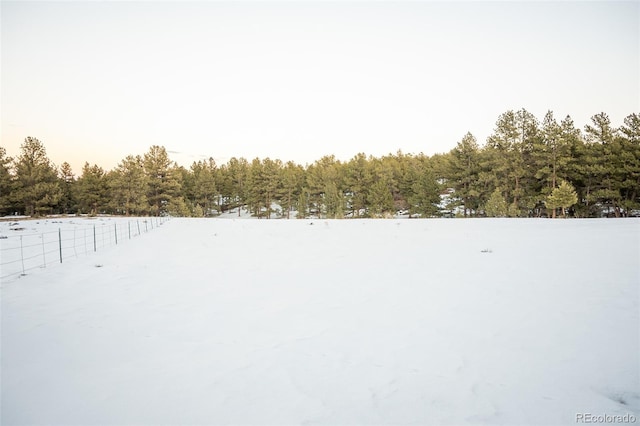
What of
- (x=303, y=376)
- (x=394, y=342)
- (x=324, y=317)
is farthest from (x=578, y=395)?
(x=324, y=317)

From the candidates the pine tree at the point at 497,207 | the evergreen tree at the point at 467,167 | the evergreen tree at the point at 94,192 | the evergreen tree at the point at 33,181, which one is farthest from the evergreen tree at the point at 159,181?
the pine tree at the point at 497,207

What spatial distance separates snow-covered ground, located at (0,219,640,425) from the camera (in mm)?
2812

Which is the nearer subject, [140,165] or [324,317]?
[324,317]

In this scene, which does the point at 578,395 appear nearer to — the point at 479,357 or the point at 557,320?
the point at 479,357

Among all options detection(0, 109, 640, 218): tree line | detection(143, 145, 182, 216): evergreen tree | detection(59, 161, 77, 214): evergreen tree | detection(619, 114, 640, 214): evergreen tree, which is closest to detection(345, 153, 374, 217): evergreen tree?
detection(0, 109, 640, 218): tree line

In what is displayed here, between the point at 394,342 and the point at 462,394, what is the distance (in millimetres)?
1180

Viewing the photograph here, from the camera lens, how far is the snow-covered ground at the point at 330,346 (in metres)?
2.81

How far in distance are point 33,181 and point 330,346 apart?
50.6m

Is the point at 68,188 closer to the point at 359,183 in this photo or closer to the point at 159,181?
the point at 159,181

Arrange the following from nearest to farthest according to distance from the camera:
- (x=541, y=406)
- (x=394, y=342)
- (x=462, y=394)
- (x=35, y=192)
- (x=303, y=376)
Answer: (x=541, y=406) < (x=462, y=394) < (x=303, y=376) < (x=394, y=342) < (x=35, y=192)

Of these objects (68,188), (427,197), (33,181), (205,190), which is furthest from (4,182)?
(427,197)

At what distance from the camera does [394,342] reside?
4062mm

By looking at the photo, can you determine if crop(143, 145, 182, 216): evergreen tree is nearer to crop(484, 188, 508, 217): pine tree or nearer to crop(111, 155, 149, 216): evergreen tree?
crop(111, 155, 149, 216): evergreen tree

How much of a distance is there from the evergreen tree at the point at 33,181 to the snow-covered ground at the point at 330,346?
135ft
